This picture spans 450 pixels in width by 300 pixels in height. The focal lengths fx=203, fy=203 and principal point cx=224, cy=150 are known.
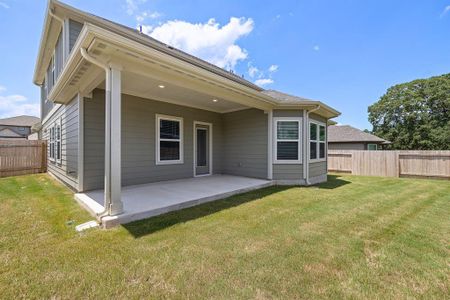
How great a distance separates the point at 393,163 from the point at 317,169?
463 centimetres

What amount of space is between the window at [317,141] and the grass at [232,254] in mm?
3532

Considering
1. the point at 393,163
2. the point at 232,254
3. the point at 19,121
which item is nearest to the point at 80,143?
the point at 232,254

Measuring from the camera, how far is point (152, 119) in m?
6.27

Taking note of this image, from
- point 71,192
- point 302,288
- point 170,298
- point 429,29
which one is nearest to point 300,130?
point 302,288

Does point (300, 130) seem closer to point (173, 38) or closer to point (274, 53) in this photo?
point (274, 53)

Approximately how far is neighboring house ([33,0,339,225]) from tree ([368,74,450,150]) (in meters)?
21.7

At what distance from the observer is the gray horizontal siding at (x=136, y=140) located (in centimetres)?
512

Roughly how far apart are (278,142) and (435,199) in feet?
14.0

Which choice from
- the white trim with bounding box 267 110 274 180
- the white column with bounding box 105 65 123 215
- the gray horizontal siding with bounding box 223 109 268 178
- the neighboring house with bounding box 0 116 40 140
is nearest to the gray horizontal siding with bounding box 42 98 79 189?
the white column with bounding box 105 65 123 215

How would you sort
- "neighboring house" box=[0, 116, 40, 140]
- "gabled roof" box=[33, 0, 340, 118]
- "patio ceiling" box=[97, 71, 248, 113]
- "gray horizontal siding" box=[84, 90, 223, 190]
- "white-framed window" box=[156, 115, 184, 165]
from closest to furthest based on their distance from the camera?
"patio ceiling" box=[97, 71, 248, 113] → "gray horizontal siding" box=[84, 90, 223, 190] → "gabled roof" box=[33, 0, 340, 118] → "white-framed window" box=[156, 115, 184, 165] → "neighboring house" box=[0, 116, 40, 140]

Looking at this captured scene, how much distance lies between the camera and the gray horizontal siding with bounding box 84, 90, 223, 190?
201 inches

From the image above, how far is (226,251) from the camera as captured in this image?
2.51 meters

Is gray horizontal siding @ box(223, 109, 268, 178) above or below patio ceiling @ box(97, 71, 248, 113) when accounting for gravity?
below

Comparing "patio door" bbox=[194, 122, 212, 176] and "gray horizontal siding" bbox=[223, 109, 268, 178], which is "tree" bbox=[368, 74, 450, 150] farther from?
"patio door" bbox=[194, 122, 212, 176]
